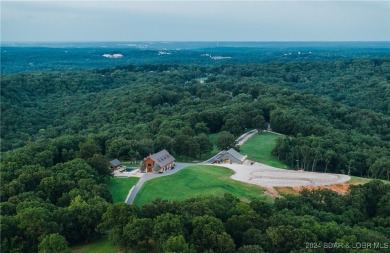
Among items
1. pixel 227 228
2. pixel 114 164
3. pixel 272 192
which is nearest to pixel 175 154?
pixel 114 164

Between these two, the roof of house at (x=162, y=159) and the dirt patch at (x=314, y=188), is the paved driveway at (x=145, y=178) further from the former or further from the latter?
the dirt patch at (x=314, y=188)

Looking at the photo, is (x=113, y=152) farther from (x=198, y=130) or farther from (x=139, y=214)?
(x=139, y=214)

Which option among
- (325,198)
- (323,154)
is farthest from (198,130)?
(325,198)

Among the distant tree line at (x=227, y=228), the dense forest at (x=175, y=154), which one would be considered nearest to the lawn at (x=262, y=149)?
the dense forest at (x=175, y=154)

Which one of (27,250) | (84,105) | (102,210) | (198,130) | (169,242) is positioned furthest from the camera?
(84,105)

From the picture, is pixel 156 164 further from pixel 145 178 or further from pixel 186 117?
pixel 186 117

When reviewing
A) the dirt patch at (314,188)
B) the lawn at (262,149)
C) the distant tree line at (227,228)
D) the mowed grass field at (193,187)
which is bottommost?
the lawn at (262,149)
